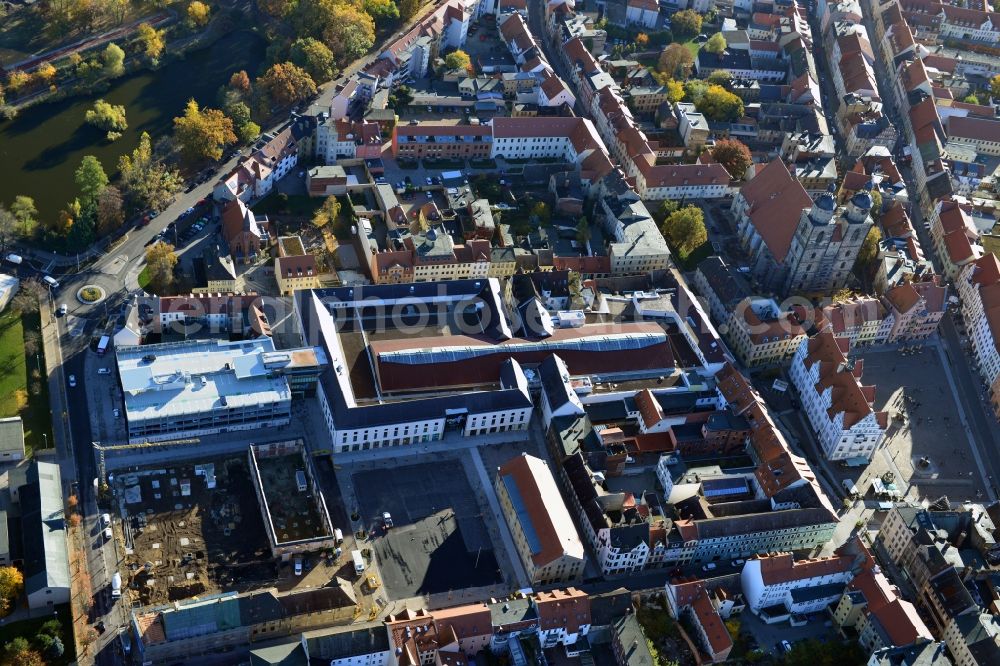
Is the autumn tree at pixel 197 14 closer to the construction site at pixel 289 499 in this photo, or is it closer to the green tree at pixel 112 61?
the green tree at pixel 112 61

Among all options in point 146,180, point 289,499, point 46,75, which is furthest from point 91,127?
point 289,499

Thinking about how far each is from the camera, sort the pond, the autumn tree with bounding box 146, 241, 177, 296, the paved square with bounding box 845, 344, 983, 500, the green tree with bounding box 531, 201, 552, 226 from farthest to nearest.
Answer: the green tree with bounding box 531, 201, 552, 226 → the pond → the autumn tree with bounding box 146, 241, 177, 296 → the paved square with bounding box 845, 344, 983, 500

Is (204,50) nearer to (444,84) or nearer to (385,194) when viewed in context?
(444,84)

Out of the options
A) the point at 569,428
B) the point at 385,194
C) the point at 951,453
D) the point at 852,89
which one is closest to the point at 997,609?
the point at 951,453

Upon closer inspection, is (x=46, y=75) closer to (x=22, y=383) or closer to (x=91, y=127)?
(x=91, y=127)

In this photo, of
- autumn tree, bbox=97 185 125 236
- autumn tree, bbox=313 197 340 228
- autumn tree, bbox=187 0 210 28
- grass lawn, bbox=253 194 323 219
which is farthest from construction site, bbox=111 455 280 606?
autumn tree, bbox=187 0 210 28

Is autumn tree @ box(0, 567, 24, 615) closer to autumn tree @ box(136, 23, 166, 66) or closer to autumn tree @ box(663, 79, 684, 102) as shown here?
autumn tree @ box(136, 23, 166, 66)
